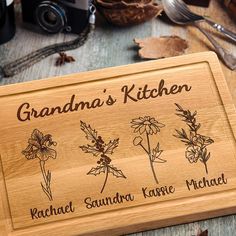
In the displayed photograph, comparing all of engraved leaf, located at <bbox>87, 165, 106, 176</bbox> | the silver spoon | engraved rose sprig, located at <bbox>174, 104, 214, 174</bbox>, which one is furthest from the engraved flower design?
the silver spoon

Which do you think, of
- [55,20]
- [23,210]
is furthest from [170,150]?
[55,20]

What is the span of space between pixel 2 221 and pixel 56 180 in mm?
75

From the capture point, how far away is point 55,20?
2.71 feet

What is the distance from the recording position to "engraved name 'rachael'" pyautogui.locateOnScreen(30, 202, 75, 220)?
603 millimetres

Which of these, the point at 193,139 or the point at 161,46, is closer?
the point at 193,139

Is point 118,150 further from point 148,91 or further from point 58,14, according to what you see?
point 58,14

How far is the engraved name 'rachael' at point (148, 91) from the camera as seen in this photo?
677mm

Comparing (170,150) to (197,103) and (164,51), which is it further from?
(164,51)

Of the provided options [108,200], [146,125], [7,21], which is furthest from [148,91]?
[7,21]

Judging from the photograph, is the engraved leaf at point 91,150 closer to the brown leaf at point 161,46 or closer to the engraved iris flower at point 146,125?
the engraved iris flower at point 146,125

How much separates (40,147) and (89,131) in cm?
6

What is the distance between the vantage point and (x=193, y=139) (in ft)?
2.13

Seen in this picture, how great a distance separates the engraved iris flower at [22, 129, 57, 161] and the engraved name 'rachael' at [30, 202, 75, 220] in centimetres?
6

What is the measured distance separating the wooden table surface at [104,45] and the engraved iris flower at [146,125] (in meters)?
0.15
